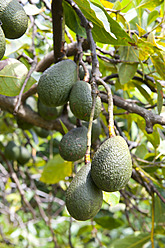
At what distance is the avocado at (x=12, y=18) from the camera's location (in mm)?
808

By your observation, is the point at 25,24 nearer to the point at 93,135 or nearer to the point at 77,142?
the point at 77,142

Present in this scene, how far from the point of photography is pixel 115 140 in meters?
0.78

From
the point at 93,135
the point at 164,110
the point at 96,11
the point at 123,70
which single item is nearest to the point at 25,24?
the point at 96,11

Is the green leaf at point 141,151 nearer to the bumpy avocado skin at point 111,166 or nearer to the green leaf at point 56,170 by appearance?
the green leaf at point 56,170

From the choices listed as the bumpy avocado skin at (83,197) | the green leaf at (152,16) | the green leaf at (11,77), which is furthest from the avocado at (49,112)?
the bumpy avocado skin at (83,197)

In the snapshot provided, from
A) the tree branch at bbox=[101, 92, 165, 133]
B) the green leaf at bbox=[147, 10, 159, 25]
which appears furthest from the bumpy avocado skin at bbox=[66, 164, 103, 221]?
the green leaf at bbox=[147, 10, 159, 25]

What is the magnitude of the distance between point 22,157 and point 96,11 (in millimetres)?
1630

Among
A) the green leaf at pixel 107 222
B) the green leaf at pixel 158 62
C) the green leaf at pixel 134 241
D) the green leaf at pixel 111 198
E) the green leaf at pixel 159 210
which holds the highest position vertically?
the green leaf at pixel 158 62

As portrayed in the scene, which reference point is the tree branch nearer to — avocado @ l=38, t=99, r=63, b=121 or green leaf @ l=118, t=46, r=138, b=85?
green leaf @ l=118, t=46, r=138, b=85

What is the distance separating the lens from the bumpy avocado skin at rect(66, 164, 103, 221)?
2.45 ft

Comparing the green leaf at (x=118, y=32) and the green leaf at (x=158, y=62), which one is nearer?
the green leaf at (x=118, y=32)

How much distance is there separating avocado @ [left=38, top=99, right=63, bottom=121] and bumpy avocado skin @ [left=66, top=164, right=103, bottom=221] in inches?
33.3

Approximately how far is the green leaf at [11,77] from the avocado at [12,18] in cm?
15

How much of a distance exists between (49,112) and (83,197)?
91cm
